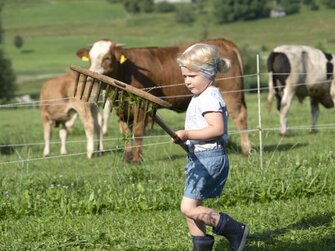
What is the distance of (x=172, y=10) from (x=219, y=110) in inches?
5530

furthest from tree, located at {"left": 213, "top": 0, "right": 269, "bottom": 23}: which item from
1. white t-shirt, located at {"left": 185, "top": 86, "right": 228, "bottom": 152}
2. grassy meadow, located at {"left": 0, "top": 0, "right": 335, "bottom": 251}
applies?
white t-shirt, located at {"left": 185, "top": 86, "right": 228, "bottom": 152}

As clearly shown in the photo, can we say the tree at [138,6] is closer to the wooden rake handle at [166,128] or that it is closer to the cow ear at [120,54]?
the cow ear at [120,54]

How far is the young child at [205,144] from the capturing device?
6.37 metres

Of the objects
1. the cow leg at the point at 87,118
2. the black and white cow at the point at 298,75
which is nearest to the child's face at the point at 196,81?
the cow leg at the point at 87,118

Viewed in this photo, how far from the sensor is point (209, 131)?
6312 millimetres

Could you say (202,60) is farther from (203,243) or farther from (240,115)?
(240,115)

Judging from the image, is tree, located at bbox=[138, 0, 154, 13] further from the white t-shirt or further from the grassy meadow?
the white t-shirt

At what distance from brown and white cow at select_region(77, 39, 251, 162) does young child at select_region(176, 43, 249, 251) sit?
7.13m

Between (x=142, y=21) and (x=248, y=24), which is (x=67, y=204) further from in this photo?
(x=142, y=21)

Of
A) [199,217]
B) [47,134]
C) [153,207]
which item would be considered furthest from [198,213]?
[47,134]

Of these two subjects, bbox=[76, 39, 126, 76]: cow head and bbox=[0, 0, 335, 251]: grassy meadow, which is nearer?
bbox=[0, 0, 335, 251]: grassy meadow

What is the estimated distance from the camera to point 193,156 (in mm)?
6578

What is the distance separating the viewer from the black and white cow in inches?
724

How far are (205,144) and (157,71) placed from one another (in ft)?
25.9
